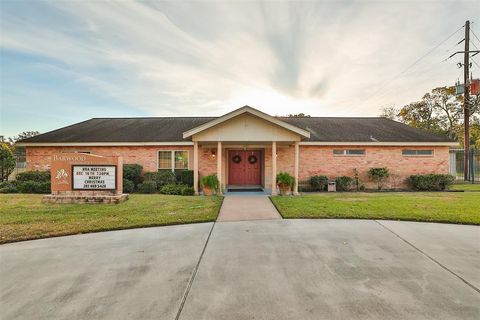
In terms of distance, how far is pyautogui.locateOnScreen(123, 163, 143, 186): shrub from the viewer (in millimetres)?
12664

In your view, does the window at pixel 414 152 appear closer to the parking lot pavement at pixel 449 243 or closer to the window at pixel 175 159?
the parking lot pavement at pixel 449 243

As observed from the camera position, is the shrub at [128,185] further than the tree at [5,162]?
No

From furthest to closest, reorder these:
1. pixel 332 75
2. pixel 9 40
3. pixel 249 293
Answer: pixel 332 75 < pixel 9 40 < pixel 249 293

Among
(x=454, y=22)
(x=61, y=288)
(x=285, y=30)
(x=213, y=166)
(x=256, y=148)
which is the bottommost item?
(x=61, y=288)

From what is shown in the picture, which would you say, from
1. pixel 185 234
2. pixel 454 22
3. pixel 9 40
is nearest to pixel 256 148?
pixel 185 234

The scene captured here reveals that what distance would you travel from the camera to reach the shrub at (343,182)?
43.2 feet

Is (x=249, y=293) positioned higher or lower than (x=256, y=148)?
lower

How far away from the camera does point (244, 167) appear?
1421 centimetres

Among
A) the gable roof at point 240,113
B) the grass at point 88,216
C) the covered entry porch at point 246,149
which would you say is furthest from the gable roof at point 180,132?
the grass at point 88,216

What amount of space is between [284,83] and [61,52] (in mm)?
13436

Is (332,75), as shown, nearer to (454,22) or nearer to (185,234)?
(454,22)

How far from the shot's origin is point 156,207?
799 centimetres

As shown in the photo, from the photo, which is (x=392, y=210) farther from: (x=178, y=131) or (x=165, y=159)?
(x=178, y=131)

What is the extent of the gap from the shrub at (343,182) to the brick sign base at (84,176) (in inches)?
452
